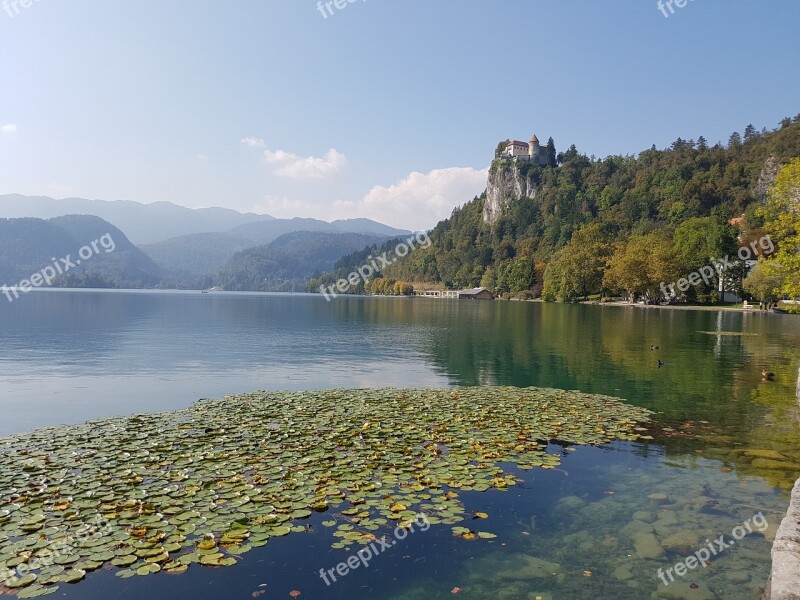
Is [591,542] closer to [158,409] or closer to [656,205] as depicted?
[158,409]

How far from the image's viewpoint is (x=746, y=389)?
25781 millimetres

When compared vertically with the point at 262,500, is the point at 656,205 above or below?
above

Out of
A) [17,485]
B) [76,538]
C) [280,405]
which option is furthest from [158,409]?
[76,538]

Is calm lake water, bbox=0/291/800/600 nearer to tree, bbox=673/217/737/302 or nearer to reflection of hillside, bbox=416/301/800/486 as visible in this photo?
reflection of hillside, bbox=416/301/800/486

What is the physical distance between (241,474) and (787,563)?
32.5 feet

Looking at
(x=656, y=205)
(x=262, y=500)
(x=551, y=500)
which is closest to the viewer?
(x=262, y=500)

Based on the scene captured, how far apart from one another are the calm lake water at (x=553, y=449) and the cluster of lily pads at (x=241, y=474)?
0.52m

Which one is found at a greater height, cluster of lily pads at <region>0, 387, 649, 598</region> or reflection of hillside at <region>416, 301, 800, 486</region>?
cluster of lily pads at <region>0, 387, 649, 598</region>

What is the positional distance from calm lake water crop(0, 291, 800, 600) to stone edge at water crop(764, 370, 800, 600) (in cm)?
110

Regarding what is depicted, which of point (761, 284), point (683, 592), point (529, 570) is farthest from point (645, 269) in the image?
point (529, 570)

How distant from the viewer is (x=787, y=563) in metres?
7.12

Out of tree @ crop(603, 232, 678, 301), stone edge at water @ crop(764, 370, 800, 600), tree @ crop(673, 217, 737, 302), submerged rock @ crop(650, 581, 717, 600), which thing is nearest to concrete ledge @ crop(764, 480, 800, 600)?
stone edge at water @ crop(764, 370, 800, 600)

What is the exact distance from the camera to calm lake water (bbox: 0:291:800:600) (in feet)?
27.7

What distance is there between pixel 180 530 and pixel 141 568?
120 centimetres
